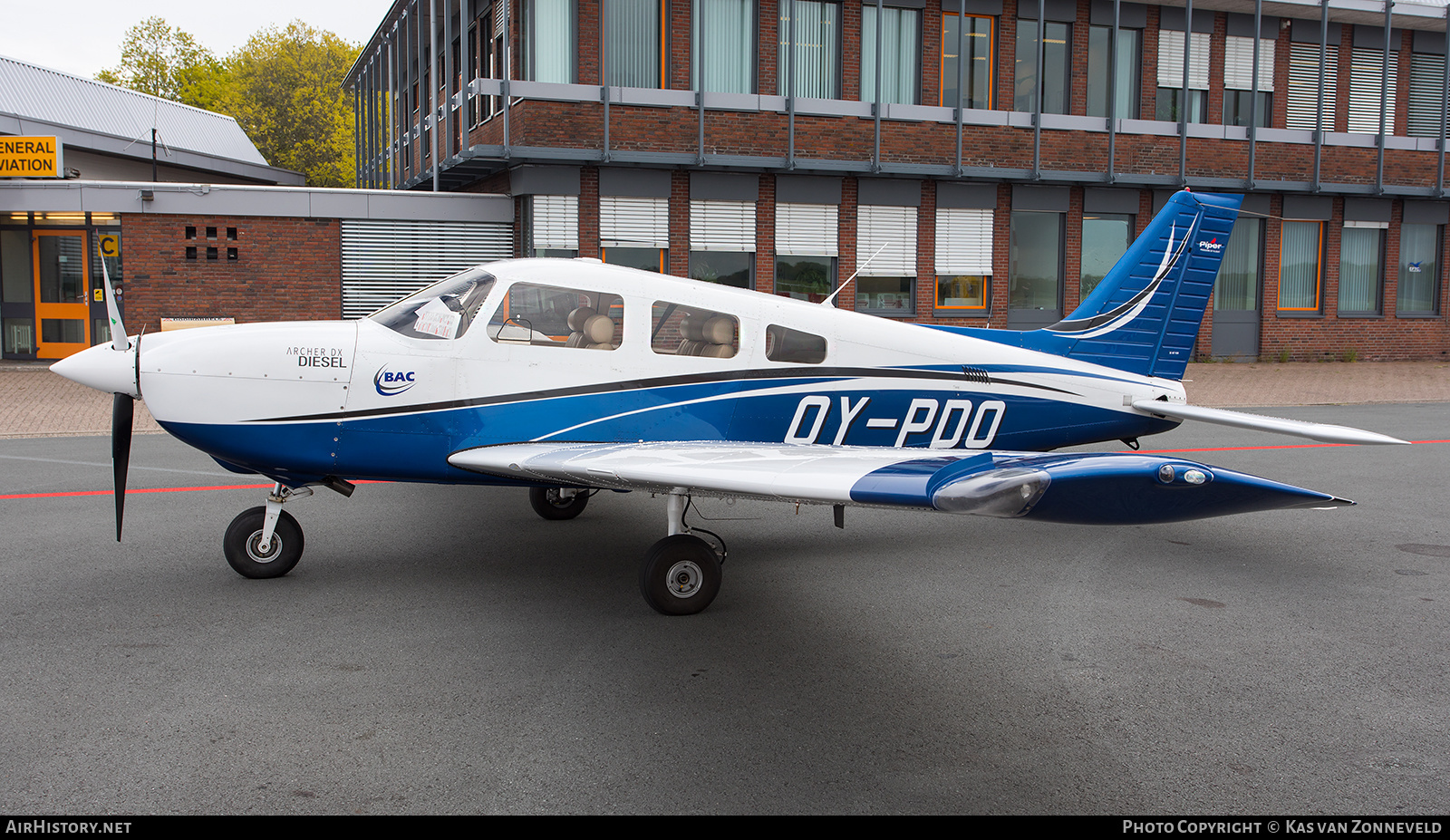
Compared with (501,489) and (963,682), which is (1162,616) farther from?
(501,489)

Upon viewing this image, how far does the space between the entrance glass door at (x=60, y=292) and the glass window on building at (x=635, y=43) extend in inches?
478

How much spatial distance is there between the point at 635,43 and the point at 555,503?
44.8 ft

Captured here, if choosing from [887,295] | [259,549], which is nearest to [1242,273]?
[887,295]

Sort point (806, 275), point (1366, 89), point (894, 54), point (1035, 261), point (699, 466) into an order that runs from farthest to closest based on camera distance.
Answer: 1. point (1366, 89)
2. point (1035, 261)
3. point (894, 54)
4. point (806, 275)
5. point (699, 466)

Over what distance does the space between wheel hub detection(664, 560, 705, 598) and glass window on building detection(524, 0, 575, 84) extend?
50.1 ft

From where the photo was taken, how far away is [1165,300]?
317 inches

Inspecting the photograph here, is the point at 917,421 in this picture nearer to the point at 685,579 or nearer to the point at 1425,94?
the point at 685,579

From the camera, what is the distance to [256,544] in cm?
615

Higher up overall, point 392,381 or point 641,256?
point 641,256

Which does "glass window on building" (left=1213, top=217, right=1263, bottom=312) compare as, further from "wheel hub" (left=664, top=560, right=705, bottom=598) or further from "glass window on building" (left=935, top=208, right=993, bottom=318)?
"wheel hub" (left=664, top=560, right=705, bottom=598)

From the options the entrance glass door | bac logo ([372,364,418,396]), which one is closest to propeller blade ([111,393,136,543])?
bac logo ([372,364,418,396])

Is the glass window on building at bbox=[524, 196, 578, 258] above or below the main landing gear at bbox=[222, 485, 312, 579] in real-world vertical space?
above

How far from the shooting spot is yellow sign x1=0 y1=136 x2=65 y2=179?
20.1 meters

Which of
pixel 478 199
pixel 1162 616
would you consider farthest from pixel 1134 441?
pixel 478 199
